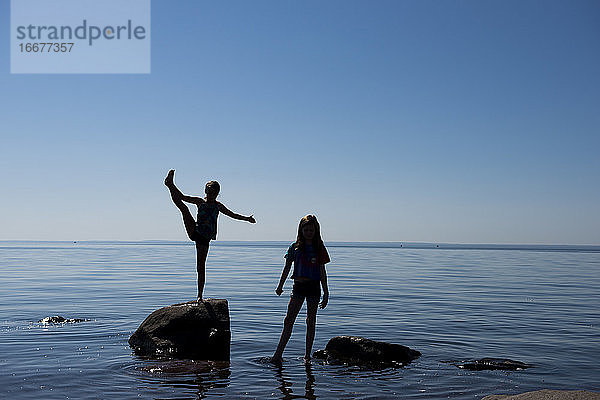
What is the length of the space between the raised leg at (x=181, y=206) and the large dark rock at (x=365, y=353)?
3930 millimetres

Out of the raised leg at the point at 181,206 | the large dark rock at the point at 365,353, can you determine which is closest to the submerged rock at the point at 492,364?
the large dark rock at the point at 365,353

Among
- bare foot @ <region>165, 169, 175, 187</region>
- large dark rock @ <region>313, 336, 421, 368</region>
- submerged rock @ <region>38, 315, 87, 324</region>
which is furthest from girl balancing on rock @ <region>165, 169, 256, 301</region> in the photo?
submerged rock @ <region>38, 315, 87, 324</region>

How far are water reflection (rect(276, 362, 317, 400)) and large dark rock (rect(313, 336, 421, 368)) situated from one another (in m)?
0.97

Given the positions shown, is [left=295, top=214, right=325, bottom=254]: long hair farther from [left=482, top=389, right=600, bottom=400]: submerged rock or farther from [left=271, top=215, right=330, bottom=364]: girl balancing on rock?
[left=482, top=389, right=600, bottom=400]: submerged rock

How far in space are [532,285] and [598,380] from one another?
892 inches

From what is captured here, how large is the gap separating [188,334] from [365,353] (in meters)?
3.83

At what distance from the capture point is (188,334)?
39.1 feet

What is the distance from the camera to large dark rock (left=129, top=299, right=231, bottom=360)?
1180cm

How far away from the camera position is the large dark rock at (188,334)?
38.7ft

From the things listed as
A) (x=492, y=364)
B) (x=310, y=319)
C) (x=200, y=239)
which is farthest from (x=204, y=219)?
(x=492, y=364)

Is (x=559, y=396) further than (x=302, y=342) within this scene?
No

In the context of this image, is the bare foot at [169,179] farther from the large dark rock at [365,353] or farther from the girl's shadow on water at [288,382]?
the large dark rock at [365,353]

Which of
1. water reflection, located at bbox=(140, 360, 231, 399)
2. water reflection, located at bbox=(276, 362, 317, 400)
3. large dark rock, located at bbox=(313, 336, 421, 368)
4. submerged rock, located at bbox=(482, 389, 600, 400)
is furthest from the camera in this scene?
large dark rock, located at bbox=(313, 336, 421, 368)

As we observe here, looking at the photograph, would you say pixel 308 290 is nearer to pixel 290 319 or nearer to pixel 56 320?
pixel 290 319
